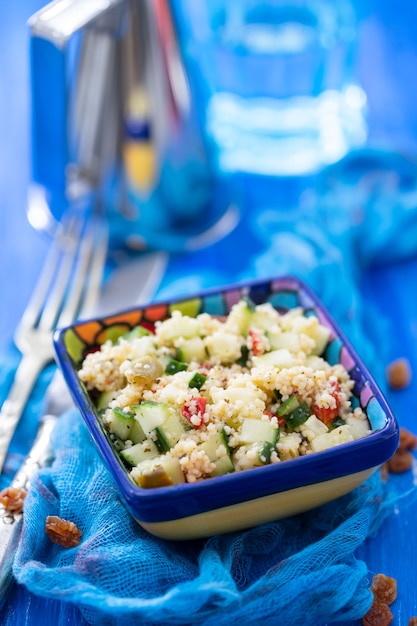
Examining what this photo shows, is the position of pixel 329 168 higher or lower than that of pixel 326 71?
lower

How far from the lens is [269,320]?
1369mm

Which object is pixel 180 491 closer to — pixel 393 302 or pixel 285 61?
pixel 393 302

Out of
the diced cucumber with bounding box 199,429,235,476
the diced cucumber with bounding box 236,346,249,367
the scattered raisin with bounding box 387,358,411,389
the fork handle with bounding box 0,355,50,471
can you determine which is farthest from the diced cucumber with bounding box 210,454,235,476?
the scattered raisin with bounding box 387,358,411,389

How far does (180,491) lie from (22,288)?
851mm

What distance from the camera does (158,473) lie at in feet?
3.57

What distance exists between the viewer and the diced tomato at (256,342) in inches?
51.1

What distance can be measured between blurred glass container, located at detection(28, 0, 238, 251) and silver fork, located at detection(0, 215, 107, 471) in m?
0.06

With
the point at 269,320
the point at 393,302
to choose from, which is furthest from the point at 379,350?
the point at 269,320

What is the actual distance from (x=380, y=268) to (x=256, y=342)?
25.7 inches

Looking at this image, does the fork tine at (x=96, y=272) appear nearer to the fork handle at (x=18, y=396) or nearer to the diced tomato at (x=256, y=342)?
the fork handle at (x=18, y=396)

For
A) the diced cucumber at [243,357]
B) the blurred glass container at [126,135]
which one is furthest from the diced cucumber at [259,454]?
the blurred glass container at [126,135]

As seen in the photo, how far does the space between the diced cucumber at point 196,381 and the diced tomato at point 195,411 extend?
0.05 metres

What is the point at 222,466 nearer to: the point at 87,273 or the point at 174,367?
the point at 174,367

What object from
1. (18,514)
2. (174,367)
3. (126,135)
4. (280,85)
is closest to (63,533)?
(18,514)
